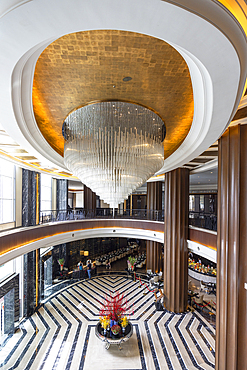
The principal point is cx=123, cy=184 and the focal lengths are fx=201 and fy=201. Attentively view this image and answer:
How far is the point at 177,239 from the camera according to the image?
8.54 m

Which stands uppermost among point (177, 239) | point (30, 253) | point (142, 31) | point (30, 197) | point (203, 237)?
point (142, 31)

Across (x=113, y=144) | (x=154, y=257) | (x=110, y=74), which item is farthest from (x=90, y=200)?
(x=110, y=74)

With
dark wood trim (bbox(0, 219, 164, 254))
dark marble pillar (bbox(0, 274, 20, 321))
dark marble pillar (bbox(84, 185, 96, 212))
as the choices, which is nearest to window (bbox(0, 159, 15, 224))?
dark wood trim (bbox(0, 219, 164, 254))

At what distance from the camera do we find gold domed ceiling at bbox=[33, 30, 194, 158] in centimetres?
204

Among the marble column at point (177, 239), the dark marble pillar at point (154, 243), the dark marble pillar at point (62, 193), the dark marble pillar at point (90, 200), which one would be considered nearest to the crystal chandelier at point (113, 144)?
the marble column at point (177, 239)

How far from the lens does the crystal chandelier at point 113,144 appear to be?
2.79 m

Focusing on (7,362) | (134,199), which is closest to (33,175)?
(7,362)

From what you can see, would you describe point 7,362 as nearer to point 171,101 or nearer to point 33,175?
point 33,175

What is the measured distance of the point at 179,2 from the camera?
4.14 ft

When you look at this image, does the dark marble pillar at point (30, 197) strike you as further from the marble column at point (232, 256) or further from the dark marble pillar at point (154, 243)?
the marble column at point (232, 256)

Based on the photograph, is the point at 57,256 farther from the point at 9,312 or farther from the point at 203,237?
the point at 203,237

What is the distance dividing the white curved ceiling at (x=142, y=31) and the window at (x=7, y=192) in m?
6.36

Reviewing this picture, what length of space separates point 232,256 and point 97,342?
Result: 19.1 ft

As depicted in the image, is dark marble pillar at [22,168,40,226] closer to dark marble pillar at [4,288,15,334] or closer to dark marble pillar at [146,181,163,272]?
dark marble pillar at [4,288,15,334]
